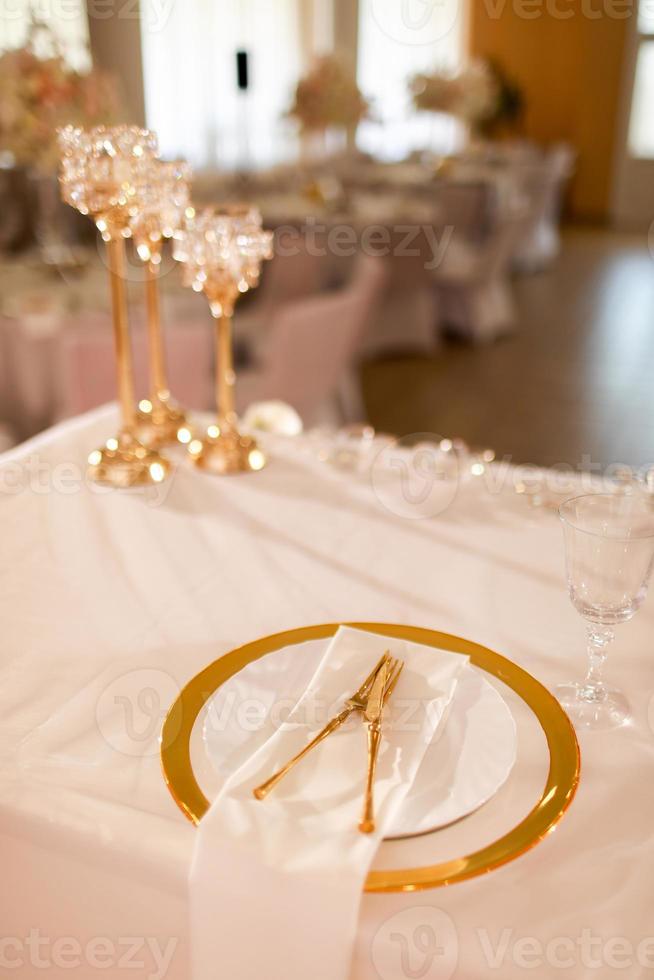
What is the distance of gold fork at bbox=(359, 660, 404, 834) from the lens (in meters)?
0.63

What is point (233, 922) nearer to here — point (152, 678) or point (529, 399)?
point (152, 678)

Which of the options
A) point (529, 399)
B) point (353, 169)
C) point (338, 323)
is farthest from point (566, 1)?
point (338, 323)

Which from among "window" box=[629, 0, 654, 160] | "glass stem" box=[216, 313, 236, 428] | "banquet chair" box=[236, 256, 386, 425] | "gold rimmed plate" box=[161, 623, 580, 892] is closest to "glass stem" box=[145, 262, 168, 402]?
"glass stem" box=[216, 313, 236, 428]

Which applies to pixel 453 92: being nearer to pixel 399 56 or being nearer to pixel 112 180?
pixel 399 56

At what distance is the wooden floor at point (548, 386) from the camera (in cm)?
400

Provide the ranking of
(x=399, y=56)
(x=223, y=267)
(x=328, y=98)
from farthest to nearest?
(x=399, y=56)
(x=328, y=98)
(x=223, y=267)

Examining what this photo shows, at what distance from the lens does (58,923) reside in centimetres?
70

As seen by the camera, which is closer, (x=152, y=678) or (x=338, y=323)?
(x=152, y=678)

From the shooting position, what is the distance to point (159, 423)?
134 centimetres

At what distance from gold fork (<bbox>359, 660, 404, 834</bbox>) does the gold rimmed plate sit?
0.13ft

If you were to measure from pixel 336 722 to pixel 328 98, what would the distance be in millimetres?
5101

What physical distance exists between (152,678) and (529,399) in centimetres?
401

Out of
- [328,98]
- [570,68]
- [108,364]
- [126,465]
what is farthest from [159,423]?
[570,68]

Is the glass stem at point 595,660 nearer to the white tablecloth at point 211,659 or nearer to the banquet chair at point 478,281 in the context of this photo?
the white tablecloth at point 211,659
